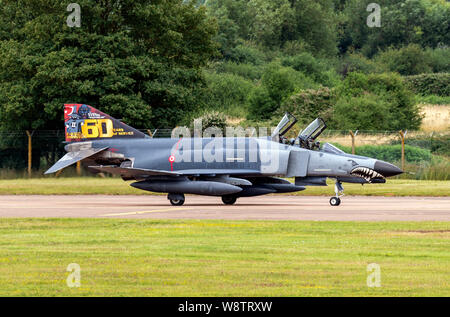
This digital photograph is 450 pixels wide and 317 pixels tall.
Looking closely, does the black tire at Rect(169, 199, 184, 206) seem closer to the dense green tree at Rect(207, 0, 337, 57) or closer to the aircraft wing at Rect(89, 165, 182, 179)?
the aircraft wing at Rect(89, 165, 182, 179)

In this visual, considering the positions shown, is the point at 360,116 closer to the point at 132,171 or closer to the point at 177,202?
the point at 177,202

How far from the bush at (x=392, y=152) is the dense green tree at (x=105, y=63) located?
9.82m

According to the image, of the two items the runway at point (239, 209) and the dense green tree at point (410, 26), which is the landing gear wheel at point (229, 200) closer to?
the runway at point (239, 209)

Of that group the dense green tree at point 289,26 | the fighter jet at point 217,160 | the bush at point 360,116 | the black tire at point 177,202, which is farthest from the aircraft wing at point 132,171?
the dense green tree at point 289,26

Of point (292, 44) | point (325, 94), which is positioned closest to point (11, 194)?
point (325, 94)

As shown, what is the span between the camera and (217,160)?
23.9m

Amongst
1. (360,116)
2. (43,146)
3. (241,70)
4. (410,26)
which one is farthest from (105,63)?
(410,26)

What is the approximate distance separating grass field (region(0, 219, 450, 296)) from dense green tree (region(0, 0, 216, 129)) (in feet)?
70.1

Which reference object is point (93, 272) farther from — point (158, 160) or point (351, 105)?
point (351, 105)

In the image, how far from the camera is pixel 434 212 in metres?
19.9

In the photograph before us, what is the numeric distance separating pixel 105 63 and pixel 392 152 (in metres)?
14.0

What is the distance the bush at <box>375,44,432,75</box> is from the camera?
84.1 metres

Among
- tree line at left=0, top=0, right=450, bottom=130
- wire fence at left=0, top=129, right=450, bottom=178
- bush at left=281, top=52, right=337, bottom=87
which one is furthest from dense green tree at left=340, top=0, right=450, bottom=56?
wire fence at left=0, top=129, right=450, bottom=178
